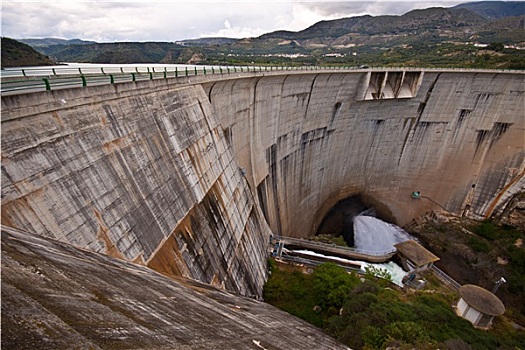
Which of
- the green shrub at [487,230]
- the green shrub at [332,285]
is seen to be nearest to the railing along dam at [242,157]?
the green shrub at [487,230]

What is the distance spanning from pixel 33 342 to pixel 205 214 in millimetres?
9804

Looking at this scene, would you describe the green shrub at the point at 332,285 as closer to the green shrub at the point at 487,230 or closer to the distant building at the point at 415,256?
the distant building at the point at 415,256

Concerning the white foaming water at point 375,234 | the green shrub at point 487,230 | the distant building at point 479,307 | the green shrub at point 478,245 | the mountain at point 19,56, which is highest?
the mountain at point 19,56

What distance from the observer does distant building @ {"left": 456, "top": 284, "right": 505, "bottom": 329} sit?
16422mm

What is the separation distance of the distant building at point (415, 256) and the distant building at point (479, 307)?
388cm

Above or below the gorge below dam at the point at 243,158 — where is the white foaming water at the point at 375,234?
below

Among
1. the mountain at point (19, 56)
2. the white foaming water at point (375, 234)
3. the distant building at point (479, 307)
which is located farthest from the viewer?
the white foaming water at point (375, 234)

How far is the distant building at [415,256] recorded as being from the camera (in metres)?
21.3

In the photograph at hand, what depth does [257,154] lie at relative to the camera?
866 inches

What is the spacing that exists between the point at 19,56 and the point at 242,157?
14813 mm

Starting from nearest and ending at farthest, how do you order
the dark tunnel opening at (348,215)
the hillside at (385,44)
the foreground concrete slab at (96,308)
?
the foreground concrete slab at (96,308)
the dark tunnel opening at (348,215)
the hillside at (385,44)

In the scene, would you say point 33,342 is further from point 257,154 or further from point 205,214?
point 257,154

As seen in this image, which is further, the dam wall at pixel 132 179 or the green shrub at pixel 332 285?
the green shrub at pixel 332 285

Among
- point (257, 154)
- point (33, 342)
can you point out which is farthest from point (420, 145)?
point (33, 342)
